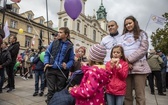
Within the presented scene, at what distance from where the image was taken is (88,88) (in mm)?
1817

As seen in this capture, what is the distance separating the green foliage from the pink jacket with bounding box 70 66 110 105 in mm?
19904

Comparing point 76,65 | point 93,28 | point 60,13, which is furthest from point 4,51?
point 93,28

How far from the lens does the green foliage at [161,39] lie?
64.8 ft

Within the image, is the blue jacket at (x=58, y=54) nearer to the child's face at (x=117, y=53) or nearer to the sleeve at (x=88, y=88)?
the child's face at (x=117, y=53)

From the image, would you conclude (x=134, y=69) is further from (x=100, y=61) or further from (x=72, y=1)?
(x=72, y=1)

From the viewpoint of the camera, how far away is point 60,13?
36.8 meters

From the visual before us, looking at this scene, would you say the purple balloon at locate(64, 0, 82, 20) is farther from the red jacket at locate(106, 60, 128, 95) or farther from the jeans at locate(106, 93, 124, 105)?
the jeans at locate(106, 93, 124, 105)

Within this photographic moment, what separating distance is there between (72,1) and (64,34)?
62.8 inches

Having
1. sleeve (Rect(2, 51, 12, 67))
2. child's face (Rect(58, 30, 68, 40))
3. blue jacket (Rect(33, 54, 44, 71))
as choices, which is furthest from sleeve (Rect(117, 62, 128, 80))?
sleeve (Rect(2, 51, 12, 67))

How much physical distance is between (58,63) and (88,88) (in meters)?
1.36

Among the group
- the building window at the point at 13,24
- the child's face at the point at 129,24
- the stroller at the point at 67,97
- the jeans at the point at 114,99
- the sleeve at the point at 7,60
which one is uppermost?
the building window at the point at 13,24

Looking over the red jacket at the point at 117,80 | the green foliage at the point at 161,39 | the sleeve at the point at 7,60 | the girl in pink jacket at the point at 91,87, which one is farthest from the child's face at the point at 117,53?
the green foliage at the point at 161,39

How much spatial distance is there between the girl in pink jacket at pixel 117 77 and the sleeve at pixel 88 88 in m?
0.49

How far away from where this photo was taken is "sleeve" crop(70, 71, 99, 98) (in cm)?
182
